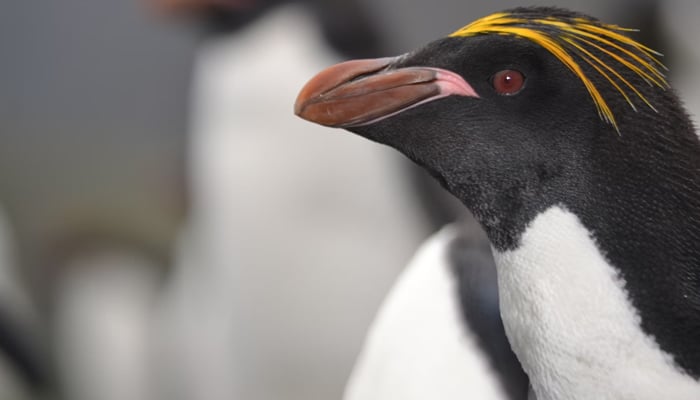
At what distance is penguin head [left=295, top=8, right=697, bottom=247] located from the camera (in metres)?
0.64

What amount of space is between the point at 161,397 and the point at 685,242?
2.08 meters

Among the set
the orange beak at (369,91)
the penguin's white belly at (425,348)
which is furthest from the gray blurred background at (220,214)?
the orange beak at (369,91)

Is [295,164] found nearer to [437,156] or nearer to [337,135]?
[337,135]

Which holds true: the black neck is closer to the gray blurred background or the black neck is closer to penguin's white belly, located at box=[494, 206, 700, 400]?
penguin's white belly, located at box=[494, 206, 700, 400]

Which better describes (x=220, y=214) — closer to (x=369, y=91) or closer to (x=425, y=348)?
(x=425, y=348)

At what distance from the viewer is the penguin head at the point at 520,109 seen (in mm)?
639

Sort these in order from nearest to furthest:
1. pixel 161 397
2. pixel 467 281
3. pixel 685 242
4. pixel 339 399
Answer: pixel 685 242 < pixel 467 281 < pixel 339 399 < pixel 161 397

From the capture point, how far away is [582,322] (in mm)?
648

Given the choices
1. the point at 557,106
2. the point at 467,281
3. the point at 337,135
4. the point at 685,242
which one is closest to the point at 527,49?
the point at 557,106

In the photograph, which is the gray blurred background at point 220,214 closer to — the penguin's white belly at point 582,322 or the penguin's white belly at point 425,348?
the penguin's white belly at point 425,348

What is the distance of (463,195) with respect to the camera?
26.4 inches

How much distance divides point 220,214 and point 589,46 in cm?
134

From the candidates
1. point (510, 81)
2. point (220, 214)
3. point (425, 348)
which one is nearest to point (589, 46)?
point (510, 81)

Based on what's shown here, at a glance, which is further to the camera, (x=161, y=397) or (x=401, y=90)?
(x=161, y=397)
